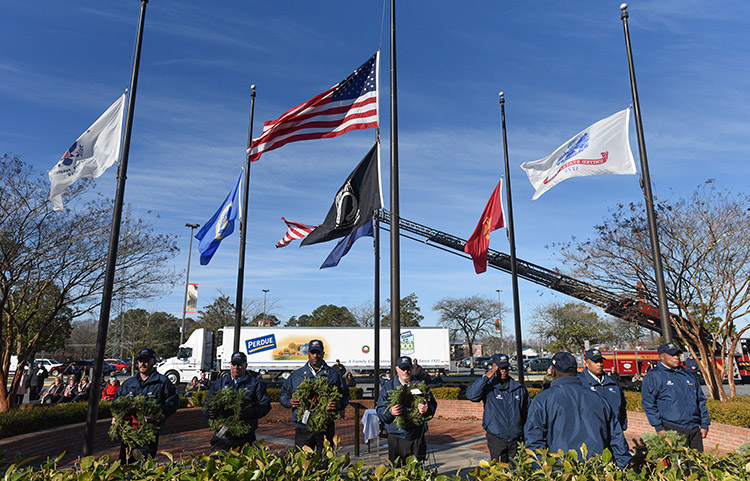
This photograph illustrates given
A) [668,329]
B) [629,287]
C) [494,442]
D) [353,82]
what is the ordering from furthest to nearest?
1. [629,287]
2. [353,82]
3. [668,329]
4. [494,442]

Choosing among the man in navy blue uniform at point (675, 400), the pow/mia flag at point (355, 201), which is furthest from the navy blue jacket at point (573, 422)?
the pow/mia flag at point (355, 201)

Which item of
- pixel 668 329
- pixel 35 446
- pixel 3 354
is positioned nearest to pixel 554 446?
pixel 668 329

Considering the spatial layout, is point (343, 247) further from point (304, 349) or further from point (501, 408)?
point (304, 349)

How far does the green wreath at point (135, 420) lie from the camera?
19.1 feet

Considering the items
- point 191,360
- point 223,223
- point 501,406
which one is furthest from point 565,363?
point 191,360

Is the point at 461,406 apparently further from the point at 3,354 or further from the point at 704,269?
the point at 3,354

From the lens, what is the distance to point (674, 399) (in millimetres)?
6469

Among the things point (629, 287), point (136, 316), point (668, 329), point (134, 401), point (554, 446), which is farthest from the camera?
point (136, 316)

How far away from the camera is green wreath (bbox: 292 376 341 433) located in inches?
245

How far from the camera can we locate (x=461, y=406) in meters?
15.4

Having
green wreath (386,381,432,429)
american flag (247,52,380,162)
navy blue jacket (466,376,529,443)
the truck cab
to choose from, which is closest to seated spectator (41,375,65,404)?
american flag (247,52,380,162)

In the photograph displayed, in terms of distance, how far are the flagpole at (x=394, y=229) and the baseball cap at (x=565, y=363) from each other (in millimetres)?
4068

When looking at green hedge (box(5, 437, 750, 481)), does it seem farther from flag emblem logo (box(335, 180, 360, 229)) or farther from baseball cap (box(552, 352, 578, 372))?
flag emblem logo (box(335, 180, 360, 229))

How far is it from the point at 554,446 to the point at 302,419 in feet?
10.3
